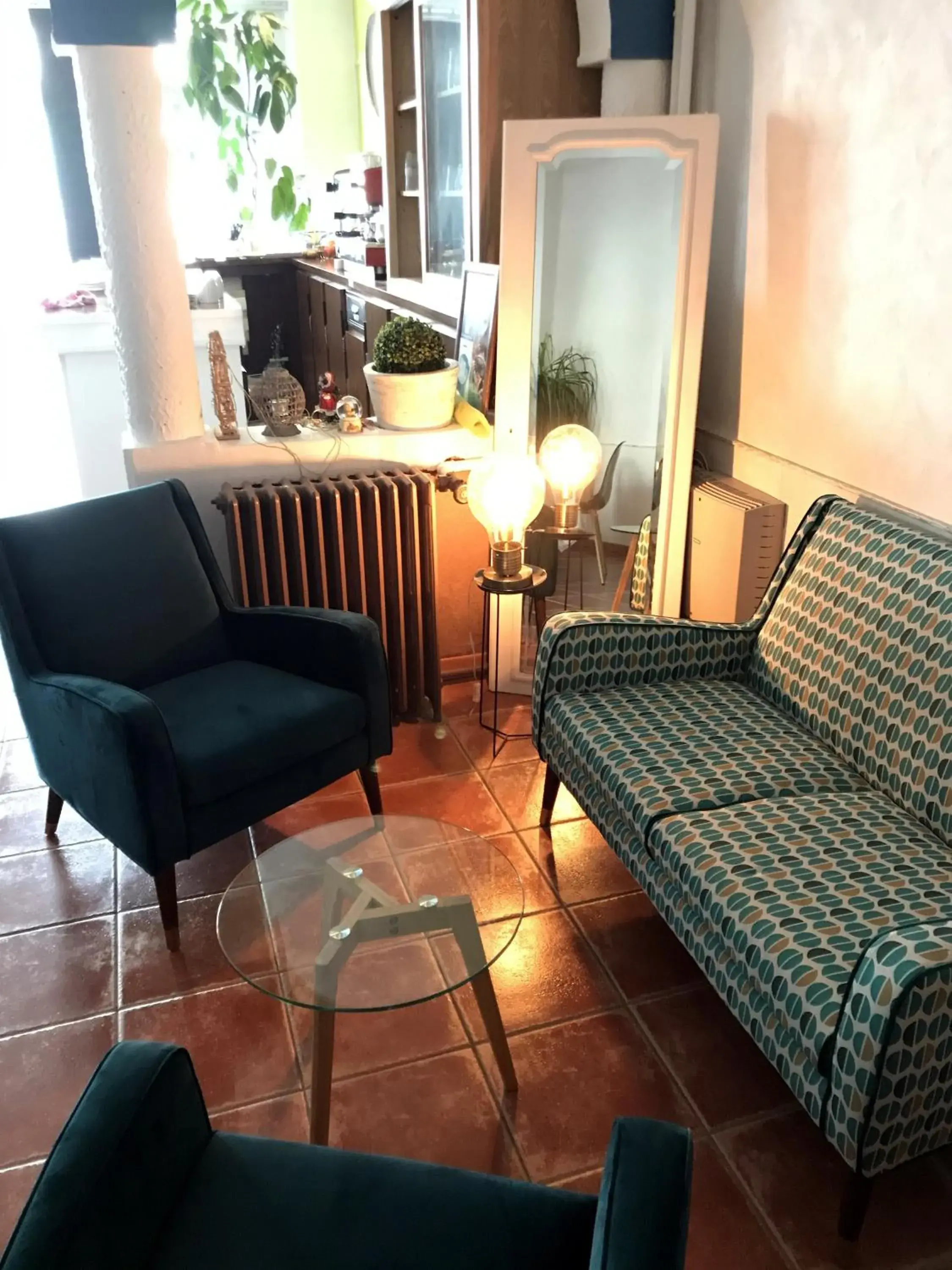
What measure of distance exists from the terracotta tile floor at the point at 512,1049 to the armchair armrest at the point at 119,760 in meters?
0.26

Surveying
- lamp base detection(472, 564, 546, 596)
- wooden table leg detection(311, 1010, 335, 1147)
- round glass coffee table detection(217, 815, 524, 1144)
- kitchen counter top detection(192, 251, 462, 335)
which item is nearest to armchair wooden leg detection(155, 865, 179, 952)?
round glass coffee table detection(217, 815, 524, 1144)

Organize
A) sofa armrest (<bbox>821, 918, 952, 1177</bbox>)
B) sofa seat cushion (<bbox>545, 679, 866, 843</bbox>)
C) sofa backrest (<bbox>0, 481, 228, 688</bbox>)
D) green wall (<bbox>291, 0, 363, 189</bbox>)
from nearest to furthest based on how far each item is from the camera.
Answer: sofa armrest (<bbox>821, 918, 952, 1177</bbox>), sofa seat cushion (<bbox>545, 679, 866, 843</bbox>), sofa backrest (<bbox>0, 481, 228, 688</bbox>), green wall (<bbox>291, 0, 363, 189</bbox>)

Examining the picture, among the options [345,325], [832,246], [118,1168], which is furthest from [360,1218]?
[345,325]

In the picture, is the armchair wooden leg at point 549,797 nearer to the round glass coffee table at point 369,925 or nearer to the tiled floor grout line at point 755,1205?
the round glass coffee table at point 369,925

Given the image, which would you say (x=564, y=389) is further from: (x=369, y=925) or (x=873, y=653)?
(x=369, y=925)

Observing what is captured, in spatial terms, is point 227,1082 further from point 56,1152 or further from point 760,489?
point 760,489

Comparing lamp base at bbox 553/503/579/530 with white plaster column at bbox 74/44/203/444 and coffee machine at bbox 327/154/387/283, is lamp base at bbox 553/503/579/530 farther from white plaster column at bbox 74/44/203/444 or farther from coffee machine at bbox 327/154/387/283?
coffee machine at bbox 327/154/387/283

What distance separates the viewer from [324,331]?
596cm

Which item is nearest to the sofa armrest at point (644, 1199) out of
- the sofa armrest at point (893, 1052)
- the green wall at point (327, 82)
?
the sofa armrest at point (893, 1052)

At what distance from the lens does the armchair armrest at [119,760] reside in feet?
6.47

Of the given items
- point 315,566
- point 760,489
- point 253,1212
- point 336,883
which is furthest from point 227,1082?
point 760,489

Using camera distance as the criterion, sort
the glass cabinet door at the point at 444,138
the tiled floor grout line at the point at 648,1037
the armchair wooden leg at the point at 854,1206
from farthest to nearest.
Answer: the glass cabinet door at the point at 444,138, the tiled floor grout line at the point at 648,1037, the armchair wooden leg at the point at 854,1206

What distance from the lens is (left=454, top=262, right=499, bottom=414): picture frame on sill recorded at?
293 cm

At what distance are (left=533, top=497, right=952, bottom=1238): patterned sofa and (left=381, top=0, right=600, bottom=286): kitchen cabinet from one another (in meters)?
1.60
